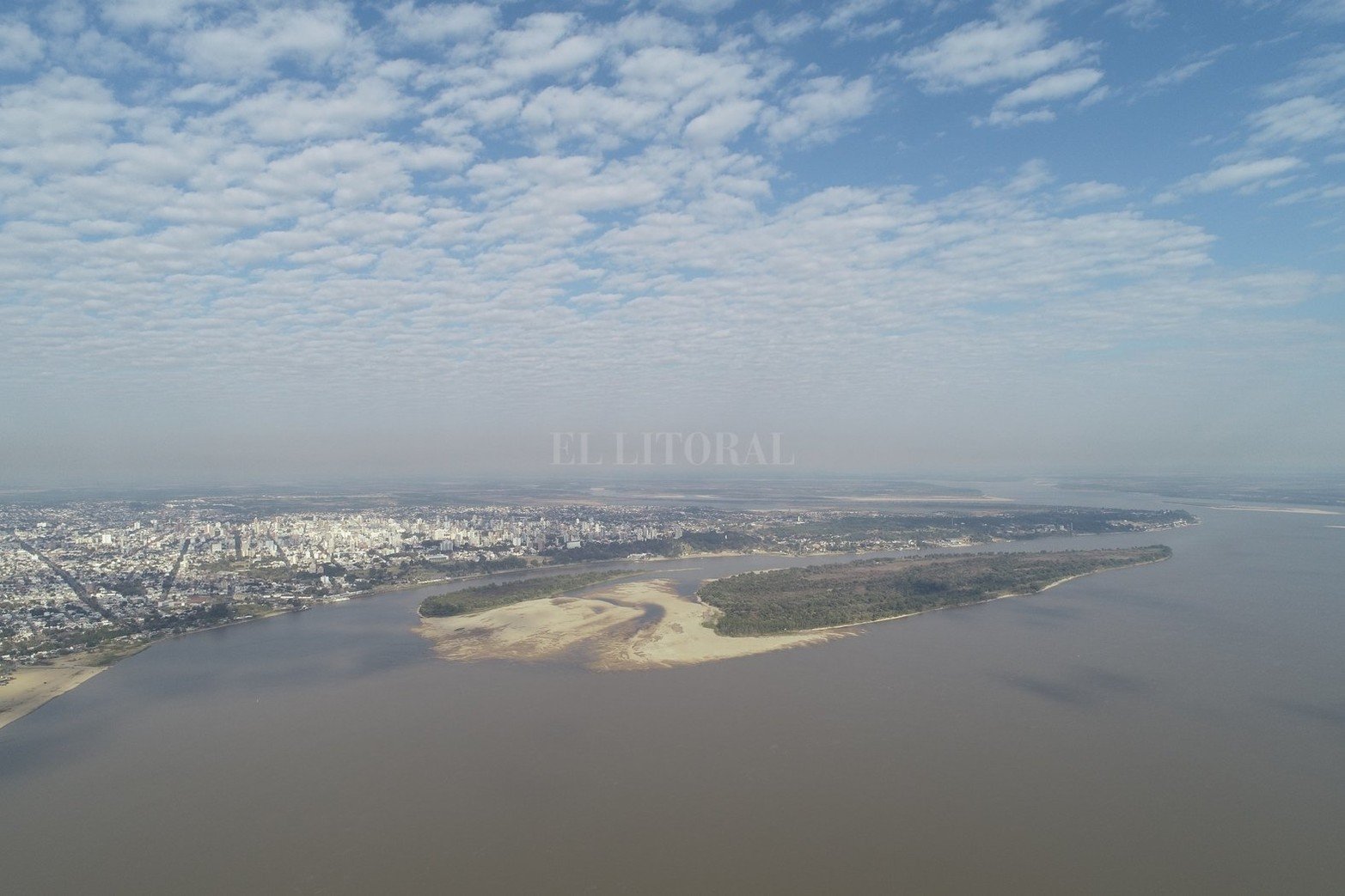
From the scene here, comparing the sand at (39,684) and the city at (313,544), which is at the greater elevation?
the city at (313,544)

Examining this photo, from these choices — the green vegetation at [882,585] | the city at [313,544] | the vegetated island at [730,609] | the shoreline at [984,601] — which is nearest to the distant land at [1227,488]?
the city at [313,544]

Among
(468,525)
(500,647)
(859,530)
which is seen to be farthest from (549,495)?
(500,647)

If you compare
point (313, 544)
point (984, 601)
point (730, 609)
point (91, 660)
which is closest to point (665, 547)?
point (730, 609)

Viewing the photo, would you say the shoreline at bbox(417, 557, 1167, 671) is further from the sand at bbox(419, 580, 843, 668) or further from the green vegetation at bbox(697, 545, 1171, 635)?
the green vegetation at bbox(697, 545, 1171, 635)

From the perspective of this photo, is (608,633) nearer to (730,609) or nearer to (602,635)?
(602,635)

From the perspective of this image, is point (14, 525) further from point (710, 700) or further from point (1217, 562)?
point (1217, 562)

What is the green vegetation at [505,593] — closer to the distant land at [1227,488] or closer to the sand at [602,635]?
the sand at [602,635]

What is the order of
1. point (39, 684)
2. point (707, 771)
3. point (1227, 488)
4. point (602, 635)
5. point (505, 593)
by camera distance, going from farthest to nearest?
point (1227, 488)
point (505, 593)
point (602, 635)
point (39, 684)
point (707, 771)
